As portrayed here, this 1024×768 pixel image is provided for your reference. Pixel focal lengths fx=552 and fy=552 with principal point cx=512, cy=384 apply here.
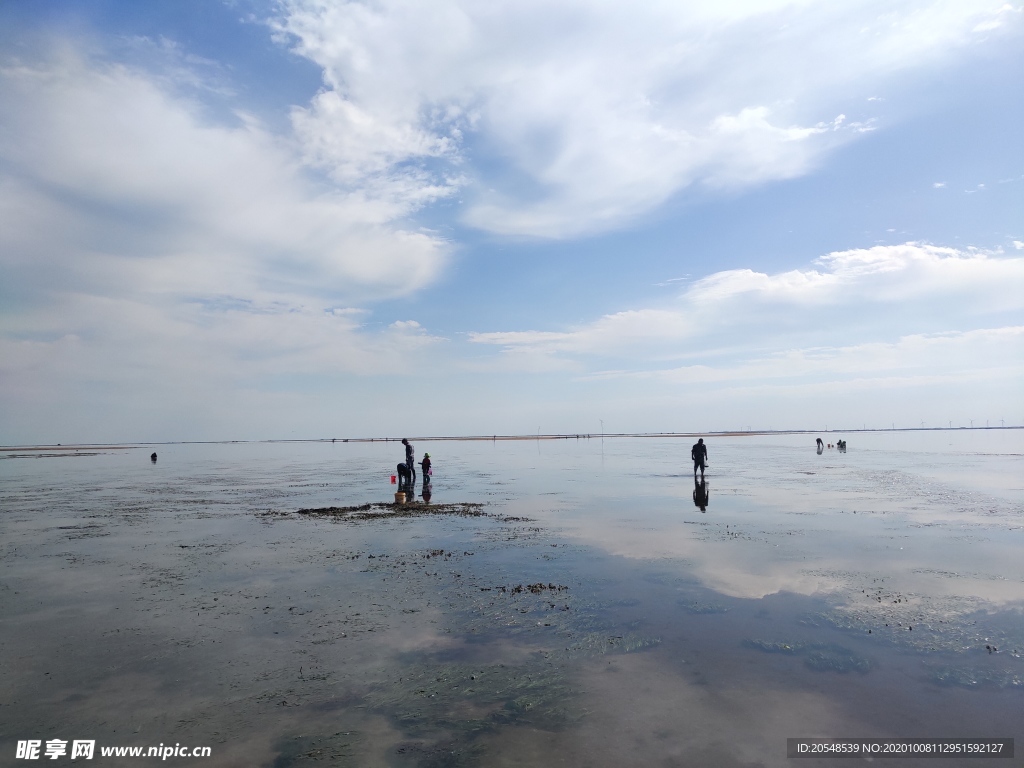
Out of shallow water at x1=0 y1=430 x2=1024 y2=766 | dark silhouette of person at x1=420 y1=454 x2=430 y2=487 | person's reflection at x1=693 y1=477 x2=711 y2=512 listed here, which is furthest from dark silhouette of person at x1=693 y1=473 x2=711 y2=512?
dark silhouette of person at x1=420 y1=454 x2=430 y2=487

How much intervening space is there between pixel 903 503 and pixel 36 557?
32095mm

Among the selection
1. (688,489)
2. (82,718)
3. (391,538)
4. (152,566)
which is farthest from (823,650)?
(688,489)

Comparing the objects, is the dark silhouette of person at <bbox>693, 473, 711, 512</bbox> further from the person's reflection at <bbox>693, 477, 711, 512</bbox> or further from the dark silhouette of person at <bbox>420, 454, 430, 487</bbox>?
the dark silhouette of person at <bbox>420, 454, 430, 487</bbox>

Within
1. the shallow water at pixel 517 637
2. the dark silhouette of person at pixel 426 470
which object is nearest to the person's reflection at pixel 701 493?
the shallow water at pixel 517 637

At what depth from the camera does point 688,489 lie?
101 ft

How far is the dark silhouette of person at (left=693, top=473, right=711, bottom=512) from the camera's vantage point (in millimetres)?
24562

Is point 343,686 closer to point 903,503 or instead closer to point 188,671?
point 188,671

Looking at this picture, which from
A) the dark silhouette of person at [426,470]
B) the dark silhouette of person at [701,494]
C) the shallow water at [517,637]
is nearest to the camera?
the shallow water at [517,637]

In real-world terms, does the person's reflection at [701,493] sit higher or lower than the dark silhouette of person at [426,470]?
lower

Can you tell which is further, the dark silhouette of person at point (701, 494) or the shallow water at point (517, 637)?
the dark silhouette of person at point (701, 494)

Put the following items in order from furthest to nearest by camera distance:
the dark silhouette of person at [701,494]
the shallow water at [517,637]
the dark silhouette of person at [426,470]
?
the dark silhouette of person at [426,470] < the dark silhouette of person at [701,494] < the shallow water at [517,637]


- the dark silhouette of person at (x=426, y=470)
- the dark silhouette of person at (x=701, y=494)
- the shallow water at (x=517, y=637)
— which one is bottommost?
the shallow water at (x=517, y=637)

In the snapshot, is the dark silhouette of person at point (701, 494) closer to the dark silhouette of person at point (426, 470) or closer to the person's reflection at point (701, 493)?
the person's reflection at point (701, 493)

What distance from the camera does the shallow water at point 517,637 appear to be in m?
6.77
